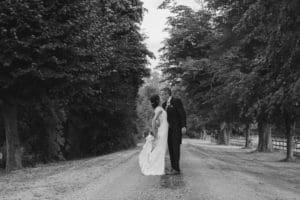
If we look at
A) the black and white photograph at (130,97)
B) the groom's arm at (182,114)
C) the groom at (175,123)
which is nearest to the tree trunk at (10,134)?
the black and white photograph at (130,97)

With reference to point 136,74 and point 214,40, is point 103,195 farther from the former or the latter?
point 136,74

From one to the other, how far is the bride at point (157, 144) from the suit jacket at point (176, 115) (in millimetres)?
124

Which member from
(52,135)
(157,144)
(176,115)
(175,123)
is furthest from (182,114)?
(52,135)

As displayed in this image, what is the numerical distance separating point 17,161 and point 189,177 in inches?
438

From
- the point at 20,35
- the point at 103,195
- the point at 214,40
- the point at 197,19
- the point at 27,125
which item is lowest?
the point at 103,195

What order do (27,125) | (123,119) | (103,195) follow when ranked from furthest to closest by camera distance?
(123,119) → (27,125) → (103,195)

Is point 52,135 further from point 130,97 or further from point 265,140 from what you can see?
point 265,140

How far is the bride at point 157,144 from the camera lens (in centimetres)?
1166

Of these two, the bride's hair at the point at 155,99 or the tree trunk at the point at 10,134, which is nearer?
the bride's hair at the point at 155,99

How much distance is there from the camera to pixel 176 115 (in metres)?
11.7

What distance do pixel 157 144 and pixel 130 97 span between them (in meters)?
28.1

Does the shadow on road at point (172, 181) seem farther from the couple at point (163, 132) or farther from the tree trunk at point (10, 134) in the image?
the tree trunk at point (10, 134)

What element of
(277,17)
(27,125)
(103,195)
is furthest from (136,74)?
(103,195)

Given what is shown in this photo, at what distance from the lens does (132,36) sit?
37688mm
